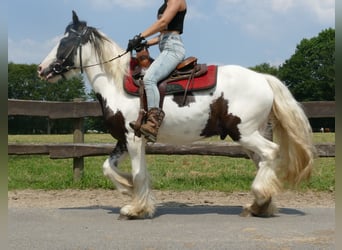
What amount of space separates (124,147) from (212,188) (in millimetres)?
2738

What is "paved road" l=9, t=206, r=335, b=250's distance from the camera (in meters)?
4.14

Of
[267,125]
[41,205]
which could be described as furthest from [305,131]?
[41,205]

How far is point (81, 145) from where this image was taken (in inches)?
329

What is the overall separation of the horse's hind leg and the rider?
3.68 feet

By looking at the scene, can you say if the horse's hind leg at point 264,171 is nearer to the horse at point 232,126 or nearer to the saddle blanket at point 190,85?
the horse at point 232,126

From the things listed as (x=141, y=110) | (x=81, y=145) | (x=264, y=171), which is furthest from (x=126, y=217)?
(x=81, y=145)

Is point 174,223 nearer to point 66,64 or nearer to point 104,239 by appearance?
point 104,239

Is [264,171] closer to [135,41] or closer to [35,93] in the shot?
[135,41]

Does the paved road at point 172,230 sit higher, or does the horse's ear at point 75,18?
the horse's ear at point 75,18

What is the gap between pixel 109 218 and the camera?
213 inches

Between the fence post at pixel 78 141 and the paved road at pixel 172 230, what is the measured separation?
2.44 meters

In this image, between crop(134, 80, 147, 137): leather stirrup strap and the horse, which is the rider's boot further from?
the horse

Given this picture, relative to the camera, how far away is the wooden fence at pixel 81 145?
7.98 meters

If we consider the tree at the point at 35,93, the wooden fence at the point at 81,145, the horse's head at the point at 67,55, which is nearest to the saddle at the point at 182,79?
the horse's head at the point at 67,55
